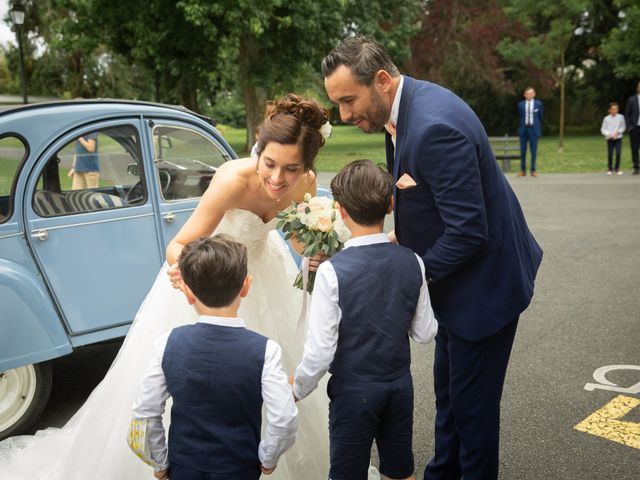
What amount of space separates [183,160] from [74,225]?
3.39 ft

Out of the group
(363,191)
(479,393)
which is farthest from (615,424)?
(363,191)

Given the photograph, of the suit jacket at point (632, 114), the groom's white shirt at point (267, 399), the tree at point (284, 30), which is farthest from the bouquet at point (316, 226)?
the tree at point (284, 30)

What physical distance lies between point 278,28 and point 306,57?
219 centimetres

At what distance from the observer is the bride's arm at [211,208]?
298 centimetres

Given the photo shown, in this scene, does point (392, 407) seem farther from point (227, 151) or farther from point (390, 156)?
point (227, 151)

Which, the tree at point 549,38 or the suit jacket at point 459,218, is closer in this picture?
the suit jacket at point 459,218

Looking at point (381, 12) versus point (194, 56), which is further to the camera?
point (381, 12)

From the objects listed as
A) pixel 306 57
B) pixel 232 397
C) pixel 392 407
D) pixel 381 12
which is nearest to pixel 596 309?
pixel 392 407

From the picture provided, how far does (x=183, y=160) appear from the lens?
15.4 ft

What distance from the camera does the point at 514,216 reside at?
2.57 meters

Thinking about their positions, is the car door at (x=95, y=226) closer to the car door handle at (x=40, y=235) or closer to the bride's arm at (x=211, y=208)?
the car door handle at (x=40, y=235)

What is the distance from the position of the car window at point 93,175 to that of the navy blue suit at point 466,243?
2.28m

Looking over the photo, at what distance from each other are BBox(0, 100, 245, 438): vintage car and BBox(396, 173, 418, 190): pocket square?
2.47m

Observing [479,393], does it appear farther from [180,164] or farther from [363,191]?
[180,164]
